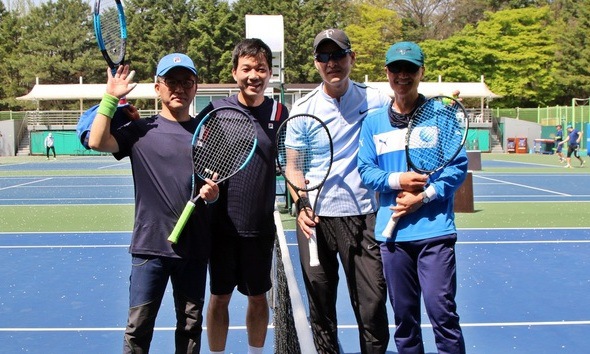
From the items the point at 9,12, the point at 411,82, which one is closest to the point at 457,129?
the point at 411,82

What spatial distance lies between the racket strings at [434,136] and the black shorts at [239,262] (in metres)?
1.00

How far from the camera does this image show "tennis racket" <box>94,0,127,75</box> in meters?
4.08

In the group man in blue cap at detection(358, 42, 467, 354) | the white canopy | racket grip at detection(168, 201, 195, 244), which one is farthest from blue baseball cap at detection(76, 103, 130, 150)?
the white canopy

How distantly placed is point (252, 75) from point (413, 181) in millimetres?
1123

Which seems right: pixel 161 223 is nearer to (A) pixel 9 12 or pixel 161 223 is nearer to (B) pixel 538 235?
(B) pixel 538 235

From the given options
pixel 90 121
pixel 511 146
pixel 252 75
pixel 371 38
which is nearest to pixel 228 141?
pixel 252 75

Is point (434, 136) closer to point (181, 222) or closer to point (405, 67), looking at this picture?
point (405, 67)

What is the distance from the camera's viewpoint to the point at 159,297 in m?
3.84

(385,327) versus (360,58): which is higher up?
(360,58)

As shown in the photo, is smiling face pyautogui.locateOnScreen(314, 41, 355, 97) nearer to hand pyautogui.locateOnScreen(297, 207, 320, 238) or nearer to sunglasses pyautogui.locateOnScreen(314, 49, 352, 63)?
sunglasses pyautogui.locateOnScreen(314, 49, 352, 63)

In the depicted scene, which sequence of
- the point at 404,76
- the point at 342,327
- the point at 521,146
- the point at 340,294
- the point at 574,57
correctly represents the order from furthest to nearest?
the point at 574,57 < the point at 521,146 < the point at 340,294 < the point at 342,327 < the point at 404,76

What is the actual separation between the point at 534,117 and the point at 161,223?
149 feet

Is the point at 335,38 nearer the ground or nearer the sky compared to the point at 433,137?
nearer the sky

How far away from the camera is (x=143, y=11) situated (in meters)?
59.2
